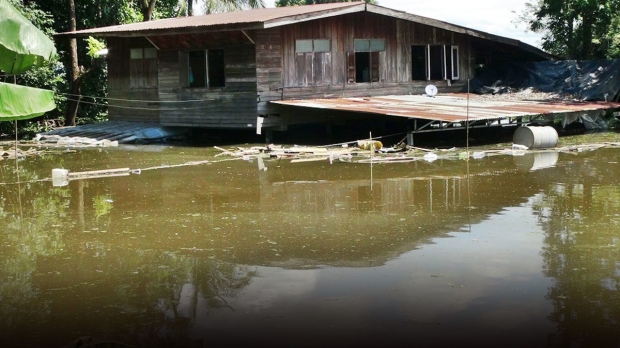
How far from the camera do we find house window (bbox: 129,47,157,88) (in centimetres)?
2252

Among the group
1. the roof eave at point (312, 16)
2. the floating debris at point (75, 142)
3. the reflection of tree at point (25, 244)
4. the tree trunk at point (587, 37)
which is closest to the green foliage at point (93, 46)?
the floating debris at point (75, 142)

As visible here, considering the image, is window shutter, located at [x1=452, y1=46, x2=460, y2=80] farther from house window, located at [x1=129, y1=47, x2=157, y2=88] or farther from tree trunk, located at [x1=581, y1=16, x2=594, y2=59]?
house window, located at [x1=129, y1=47, x2=157, y2=88]

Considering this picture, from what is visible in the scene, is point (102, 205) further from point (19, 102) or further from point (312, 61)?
point (312, 61)

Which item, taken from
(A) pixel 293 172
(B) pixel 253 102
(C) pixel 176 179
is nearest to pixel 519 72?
(B) pixel 253 102

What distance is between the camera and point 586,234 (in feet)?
29.7

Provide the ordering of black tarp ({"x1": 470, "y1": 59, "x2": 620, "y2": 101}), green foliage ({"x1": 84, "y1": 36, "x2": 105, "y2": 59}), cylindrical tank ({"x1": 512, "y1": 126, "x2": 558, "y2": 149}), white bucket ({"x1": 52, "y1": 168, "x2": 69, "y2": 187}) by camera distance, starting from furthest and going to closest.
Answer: green foliage ({"x1": 84, "y1": 36, "x2": 105, "y2": 59})
black tarp ({"x1": 470, "y1": 59, "x2": 620, "y2": 101})
cylindrical tank ({"x1": 512, "y1": 126, "x2": 558, "y2": 149})
white bucket ({"x1": 52, "y1": 168, "x2": 69, "y2": 187})

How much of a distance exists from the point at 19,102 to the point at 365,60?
1695 cm

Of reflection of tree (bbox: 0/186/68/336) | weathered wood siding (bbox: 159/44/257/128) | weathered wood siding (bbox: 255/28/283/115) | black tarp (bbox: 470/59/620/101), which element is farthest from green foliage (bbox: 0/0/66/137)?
black tarp (bbox: 470/59/620/101)

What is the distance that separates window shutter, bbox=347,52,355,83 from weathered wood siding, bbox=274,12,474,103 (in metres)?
0.11

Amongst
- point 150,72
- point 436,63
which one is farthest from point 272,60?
point 436,63

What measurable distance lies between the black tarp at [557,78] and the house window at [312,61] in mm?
5835

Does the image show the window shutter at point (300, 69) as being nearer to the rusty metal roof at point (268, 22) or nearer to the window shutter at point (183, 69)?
the rusty metal roof at point (268, 22)

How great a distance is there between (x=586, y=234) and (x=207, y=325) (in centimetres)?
466

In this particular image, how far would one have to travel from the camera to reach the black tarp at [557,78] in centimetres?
2283
